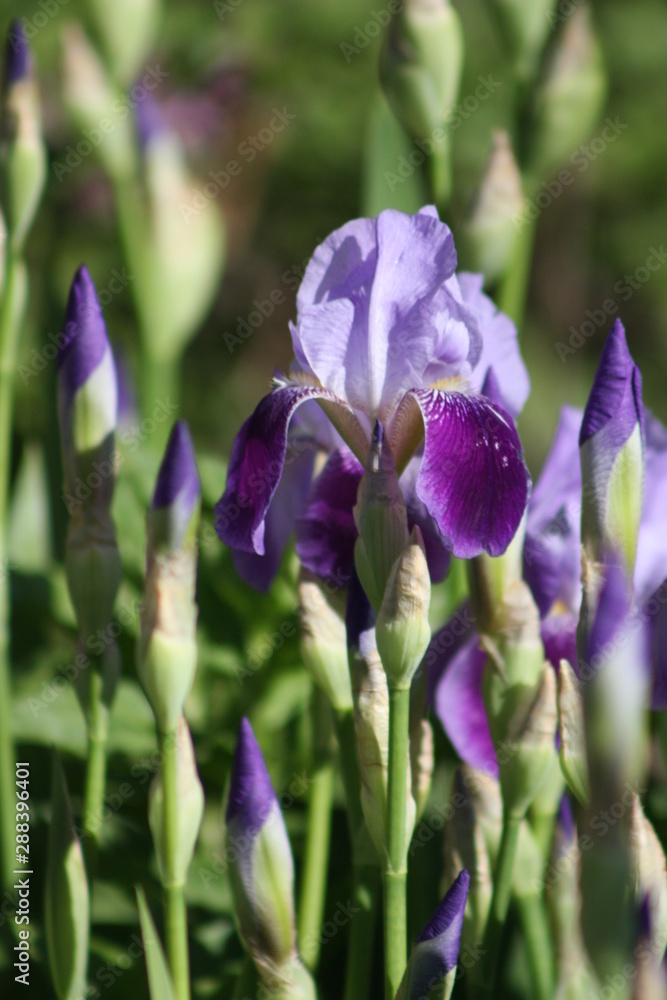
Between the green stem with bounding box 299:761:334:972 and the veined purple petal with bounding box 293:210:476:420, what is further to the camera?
the green stem with bounding box 299:761:334:972

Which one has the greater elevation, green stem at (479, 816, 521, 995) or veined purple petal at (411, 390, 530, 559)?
veined purple petal at (411, 390, 530, 559)

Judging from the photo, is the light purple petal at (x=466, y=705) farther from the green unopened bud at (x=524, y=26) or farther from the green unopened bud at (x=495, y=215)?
the green unopened bud at (x=524, y=26)

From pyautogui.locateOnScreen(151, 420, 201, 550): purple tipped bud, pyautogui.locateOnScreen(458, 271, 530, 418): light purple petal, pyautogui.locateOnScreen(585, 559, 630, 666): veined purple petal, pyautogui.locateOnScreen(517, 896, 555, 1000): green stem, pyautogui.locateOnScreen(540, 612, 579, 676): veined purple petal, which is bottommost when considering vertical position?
pyautogui.locateOnScreen(517, 896, 555, 1000): green stem

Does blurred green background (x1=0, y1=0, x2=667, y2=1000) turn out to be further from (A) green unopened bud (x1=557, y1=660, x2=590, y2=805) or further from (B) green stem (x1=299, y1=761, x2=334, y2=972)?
(A) green unopened bud (x1=557, y1=660, x2=590, y2=805)

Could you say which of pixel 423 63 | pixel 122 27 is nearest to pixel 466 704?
pixel 423 63

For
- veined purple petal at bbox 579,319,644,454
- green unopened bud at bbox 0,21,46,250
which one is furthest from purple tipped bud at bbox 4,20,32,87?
veined purple petal at bbox 579,319,644,454

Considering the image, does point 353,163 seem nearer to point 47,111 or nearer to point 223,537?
point 47,111
